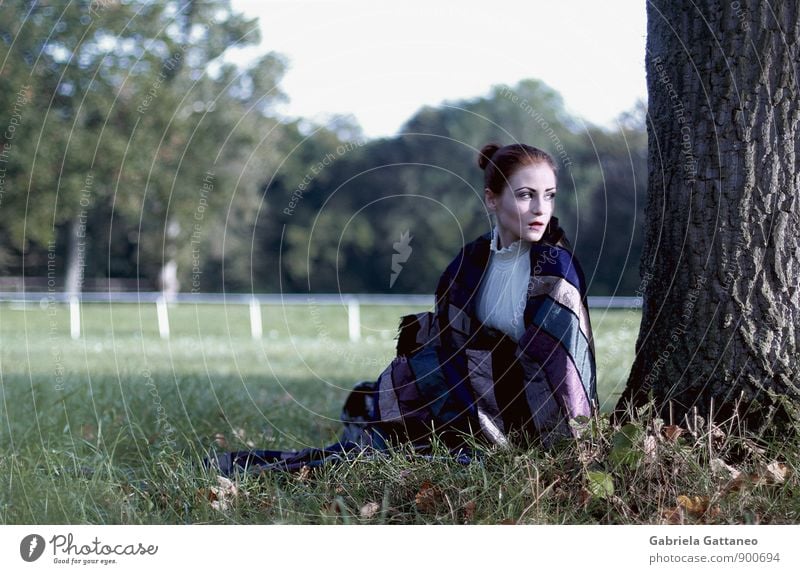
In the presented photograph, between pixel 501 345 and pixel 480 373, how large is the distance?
0.12m

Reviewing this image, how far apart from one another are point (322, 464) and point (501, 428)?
0.59 meters

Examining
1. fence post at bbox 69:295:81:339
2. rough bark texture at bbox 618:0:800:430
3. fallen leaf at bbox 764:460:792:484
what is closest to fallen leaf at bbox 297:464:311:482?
rough bark texture at bbox 618:0:800:430

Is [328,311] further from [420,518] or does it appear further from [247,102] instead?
[420,518]

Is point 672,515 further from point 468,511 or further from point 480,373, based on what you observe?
point 480,373

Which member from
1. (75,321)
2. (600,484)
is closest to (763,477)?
(600,484)

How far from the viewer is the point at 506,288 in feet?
10.3

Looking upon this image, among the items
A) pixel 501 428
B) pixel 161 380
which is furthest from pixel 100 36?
pixel 501 428

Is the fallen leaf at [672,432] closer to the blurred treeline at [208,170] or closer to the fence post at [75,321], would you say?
the blurred treeline at [208,170]

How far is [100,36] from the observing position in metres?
16.2

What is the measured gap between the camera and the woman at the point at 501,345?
2.92 m

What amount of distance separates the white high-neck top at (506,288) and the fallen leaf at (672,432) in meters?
0.55

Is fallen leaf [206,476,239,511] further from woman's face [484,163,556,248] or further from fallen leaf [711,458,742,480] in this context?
fallen leaf [711,458,742,480]
